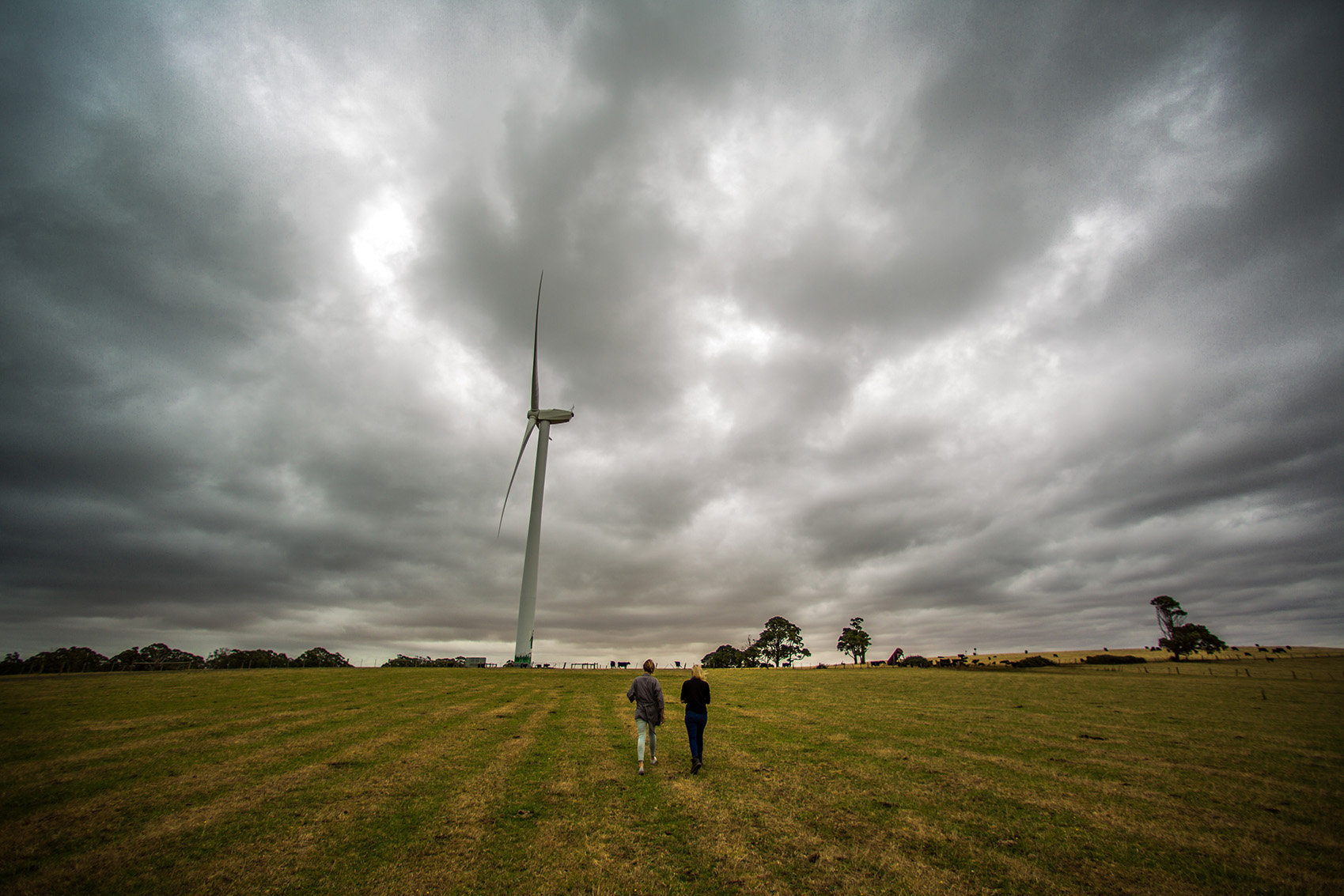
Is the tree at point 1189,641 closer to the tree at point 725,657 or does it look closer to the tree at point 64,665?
the tree at point 725,657

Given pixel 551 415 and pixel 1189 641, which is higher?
pixel 551 415

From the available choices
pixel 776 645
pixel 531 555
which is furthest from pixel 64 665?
pixel 776 645

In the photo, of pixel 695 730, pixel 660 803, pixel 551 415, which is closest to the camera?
pixel 660 803

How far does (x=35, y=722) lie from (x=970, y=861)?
111 ft

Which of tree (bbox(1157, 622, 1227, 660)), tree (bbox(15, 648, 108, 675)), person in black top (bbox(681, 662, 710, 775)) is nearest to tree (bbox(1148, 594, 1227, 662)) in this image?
tree (bbox(1157, 622, 1227, 660))

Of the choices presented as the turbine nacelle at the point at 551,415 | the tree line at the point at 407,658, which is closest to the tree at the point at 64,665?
the tree line at the point at 407,658

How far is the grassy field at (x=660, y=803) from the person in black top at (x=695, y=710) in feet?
3.46

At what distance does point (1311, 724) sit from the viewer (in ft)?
78.6

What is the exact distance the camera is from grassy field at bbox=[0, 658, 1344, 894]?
29.2 feet

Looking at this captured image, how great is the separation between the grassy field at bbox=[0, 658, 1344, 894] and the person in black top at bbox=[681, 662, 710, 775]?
3.46 feet

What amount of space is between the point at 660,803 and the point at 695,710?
3.48 meters

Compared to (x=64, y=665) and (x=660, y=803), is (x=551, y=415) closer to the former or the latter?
(x=64, y=665)

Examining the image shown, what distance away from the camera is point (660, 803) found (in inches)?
499

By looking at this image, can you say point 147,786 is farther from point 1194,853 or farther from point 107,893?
point 1194,853
